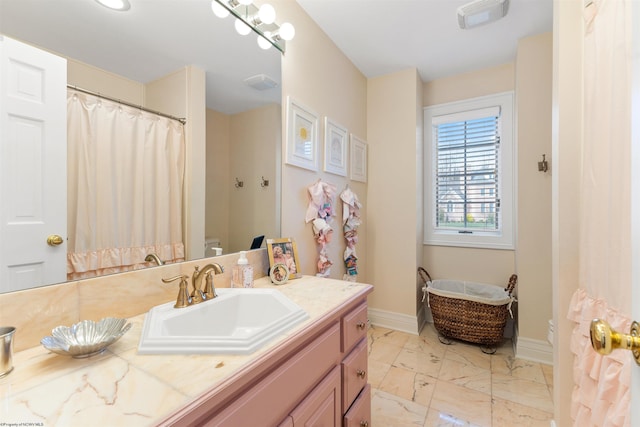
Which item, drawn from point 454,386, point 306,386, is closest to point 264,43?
point 306,386

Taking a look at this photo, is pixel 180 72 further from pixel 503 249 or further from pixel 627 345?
pixel 503 249

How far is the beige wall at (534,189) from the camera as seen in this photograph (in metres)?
2.11

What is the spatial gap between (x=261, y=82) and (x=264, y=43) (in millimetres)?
216

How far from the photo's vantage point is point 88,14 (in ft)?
2.74

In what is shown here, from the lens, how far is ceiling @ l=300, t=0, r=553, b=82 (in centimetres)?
181

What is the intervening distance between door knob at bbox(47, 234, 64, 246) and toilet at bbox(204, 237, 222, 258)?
50 cm

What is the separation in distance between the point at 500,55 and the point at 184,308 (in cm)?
310

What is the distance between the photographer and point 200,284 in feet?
3.33

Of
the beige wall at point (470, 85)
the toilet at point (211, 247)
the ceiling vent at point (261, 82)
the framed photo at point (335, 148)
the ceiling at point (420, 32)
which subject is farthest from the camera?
the beige wall at point (470, 85)

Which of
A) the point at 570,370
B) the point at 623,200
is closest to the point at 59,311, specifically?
the point at 623,200

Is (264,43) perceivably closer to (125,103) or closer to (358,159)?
(125,103)

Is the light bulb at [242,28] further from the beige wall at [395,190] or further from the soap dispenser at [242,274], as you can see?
the beige wall at [395,190]

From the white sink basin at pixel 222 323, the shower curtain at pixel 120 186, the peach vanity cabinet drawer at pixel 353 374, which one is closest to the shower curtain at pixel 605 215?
the peach vanity cabinet drawer at pixel 353 374

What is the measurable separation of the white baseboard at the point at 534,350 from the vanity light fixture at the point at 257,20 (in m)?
2.86
